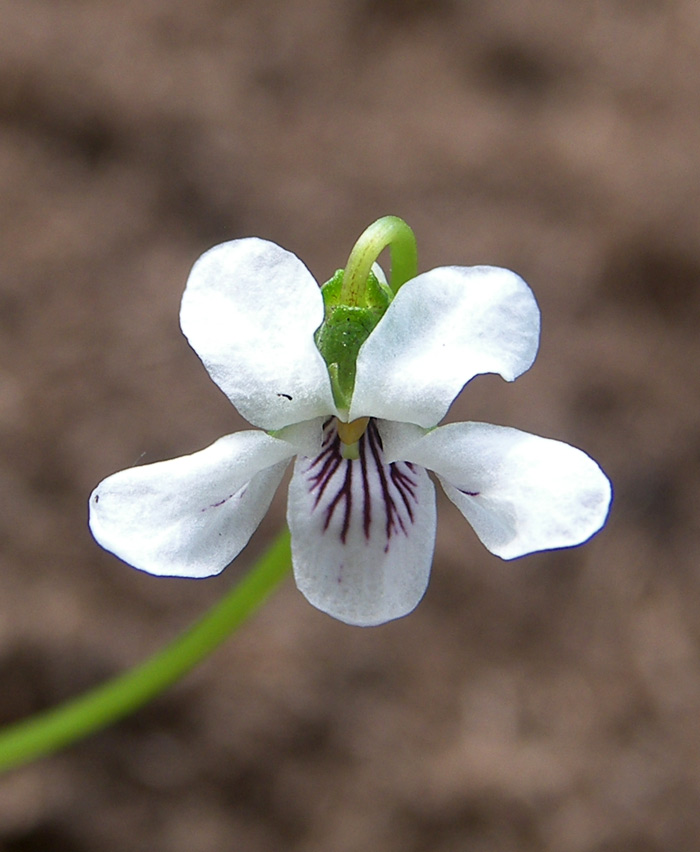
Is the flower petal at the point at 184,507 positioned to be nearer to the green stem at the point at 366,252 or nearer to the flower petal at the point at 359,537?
the flower petal at the point at 359,537

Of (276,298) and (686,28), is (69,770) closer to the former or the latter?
A: (276,298)

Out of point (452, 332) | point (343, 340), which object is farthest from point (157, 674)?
point (452, 332)

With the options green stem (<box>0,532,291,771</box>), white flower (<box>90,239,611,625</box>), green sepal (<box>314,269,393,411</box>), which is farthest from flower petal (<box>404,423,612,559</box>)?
green stem (<box>0,532,291,771</box>)

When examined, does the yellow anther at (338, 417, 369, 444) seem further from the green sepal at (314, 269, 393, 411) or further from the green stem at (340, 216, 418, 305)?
the green stem at (340, 216, 418, 305)

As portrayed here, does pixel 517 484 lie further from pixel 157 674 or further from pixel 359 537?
pixel 157 674

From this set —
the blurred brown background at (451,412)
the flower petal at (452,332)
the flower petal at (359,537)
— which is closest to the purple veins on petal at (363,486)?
the flower petal at (359,537)

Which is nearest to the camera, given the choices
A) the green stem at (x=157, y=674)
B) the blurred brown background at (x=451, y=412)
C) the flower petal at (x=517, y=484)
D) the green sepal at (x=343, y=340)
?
the flower petal at (x=517, y=484)
